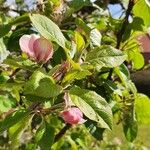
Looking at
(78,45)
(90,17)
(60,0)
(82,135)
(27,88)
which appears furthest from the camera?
(82,135)

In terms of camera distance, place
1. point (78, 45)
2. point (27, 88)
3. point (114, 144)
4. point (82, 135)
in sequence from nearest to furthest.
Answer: point (27, 88) < point (78, 45) < point (82, 135) < point (114, 144)

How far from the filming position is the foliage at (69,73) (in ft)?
3.08

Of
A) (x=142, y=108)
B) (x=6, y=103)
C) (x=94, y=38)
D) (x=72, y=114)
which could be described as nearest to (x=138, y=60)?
(x=142, y=108)

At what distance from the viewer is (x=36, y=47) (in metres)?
0.97

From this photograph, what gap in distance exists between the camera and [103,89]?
1.36 metres

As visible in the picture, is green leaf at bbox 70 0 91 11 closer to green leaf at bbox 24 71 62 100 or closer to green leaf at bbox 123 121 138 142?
green leaf at bbox 123 121 138 142

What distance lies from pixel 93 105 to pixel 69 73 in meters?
0.08

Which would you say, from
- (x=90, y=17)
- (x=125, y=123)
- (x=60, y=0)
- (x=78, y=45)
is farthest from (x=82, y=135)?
(x=78, y=45)

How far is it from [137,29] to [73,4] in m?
0.19

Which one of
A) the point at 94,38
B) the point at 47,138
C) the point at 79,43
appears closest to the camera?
the point at 79,43

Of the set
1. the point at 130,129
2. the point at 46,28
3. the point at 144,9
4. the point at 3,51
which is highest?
the point at 46,28

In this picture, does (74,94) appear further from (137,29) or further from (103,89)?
(137,29)

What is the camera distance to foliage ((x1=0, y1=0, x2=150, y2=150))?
0.94 meters

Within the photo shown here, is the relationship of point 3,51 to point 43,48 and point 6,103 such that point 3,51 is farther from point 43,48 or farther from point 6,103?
point 43,48
